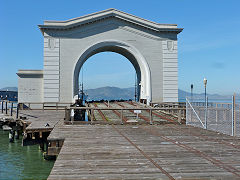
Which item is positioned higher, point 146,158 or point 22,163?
point 146,158

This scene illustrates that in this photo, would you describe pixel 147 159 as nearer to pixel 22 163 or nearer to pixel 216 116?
pixel 216 116

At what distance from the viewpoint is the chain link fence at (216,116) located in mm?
13344

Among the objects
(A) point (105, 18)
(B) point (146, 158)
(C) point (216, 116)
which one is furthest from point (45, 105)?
(B) point (146, 158)

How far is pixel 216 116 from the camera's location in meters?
15.3

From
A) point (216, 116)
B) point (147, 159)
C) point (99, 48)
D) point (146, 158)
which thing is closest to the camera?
point (147, 159)

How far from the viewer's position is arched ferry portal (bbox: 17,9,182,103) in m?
34.8

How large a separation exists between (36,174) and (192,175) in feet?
30.6

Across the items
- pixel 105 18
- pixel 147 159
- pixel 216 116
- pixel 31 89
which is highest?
pixel 105 18

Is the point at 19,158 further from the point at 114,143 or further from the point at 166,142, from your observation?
the point at 166,142

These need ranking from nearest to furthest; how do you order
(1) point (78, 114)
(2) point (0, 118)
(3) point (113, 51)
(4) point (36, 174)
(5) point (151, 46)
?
1. (4) point (36, 174)
2. (1) point (78, 114)
3. (2) point (0, 118)
4. (5) point (151, 46)
5. (3) point (113, 51)

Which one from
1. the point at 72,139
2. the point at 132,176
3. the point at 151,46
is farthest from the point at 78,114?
the point at 151,46

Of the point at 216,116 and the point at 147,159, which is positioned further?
the point at 216,116

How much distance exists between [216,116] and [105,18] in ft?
79.7

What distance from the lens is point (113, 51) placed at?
41.0 metres
